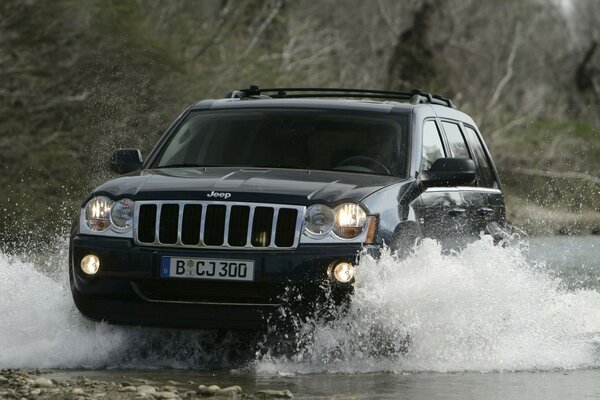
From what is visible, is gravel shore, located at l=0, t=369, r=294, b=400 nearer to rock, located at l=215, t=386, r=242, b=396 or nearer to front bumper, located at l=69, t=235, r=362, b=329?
rock, located at l=215, t=386, r=242, b=396

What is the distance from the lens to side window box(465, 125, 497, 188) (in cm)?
1122

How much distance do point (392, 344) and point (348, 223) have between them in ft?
2.36

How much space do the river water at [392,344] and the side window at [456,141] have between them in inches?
43.7

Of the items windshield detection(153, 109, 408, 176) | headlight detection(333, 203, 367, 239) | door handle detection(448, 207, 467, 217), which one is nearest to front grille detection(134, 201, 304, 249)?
headlight detection(333, 203, 367, 239)

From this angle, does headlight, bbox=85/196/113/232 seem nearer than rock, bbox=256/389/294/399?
No

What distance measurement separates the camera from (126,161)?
33.0 feet

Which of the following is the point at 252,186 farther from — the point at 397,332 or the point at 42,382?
the point at 42,382

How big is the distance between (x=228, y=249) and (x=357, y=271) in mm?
727

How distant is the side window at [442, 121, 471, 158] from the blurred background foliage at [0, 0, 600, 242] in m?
11.4

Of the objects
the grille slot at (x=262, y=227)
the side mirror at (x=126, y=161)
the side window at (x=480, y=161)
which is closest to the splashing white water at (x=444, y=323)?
the grille slot at (x=262, y=227)

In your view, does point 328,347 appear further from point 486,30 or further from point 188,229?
point 486,30

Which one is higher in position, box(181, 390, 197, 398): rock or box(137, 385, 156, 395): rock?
box(137, 385, 156, 395): rock

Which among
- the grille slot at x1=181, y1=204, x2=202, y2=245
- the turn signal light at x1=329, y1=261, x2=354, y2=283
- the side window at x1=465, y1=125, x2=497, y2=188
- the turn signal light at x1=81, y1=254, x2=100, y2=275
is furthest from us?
the side window at x1=465, y1=125, x2=497, y2=188

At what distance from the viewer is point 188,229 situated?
27.9ft
